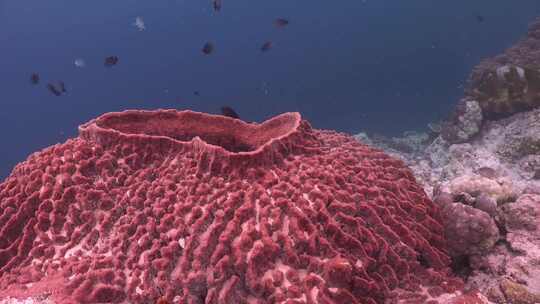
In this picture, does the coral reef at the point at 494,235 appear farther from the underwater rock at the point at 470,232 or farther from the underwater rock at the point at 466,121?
the underwater rock at the point at 466,121

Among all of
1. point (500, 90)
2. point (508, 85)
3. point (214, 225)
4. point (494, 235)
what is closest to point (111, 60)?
point (214, 225)

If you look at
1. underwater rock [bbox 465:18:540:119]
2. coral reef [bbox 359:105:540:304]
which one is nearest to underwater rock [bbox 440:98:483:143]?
underwater rock [bbox 465:18:540:119]

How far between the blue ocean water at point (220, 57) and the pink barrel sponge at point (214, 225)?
55997 mm

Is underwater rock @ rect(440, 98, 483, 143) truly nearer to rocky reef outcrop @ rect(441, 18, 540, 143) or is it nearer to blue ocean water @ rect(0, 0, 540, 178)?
rocky reef outcrop @ rect(441, 18, 540, 143)

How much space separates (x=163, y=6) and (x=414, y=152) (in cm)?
6898

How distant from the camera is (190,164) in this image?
3.72 m

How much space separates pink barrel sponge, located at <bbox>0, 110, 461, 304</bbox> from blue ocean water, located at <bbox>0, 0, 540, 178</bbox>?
184ft

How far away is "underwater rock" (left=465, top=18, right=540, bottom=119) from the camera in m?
10.5

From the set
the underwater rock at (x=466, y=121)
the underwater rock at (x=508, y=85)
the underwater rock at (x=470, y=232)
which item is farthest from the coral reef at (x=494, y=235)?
the underwater rock at (x=466, y=121)

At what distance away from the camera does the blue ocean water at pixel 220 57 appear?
68625 millimetres

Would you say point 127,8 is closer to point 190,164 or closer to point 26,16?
point 26,16

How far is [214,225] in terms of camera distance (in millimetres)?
3170

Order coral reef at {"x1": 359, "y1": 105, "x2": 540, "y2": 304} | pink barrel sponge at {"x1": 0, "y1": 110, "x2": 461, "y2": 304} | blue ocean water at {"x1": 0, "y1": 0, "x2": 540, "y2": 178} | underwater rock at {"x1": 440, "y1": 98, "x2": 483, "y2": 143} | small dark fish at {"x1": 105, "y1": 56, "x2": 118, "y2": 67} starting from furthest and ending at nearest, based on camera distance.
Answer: blue ocean water at {"x1": 0, "y1": 0, "x2": 540, "y2": 178}, small dark fish at {"x1": 105, "y1": 56, "x2": 118, "y2": 67}, underwater rock at {"x1": 440, "y1": 98, "x2": 483, "y2": 143}, coral reef at {"x1": 359, "y1": 105, "x2": 540, "y2": 304}, pink barrel sponge at {"x1": 0, "y1": 110, "x2": 461, "y2": 304}

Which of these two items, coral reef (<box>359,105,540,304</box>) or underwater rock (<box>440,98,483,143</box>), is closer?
coral reef (<box>359,105,540,304</box>)
